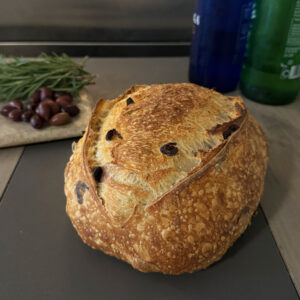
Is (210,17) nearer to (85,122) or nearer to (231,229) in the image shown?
(85,122)

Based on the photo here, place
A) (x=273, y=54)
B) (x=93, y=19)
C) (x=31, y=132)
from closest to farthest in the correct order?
(x=31, y=132) < (x=273, y=54) < (x=93, y=19)

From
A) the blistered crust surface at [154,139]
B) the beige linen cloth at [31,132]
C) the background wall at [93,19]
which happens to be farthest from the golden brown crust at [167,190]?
the background wall at [93,19]

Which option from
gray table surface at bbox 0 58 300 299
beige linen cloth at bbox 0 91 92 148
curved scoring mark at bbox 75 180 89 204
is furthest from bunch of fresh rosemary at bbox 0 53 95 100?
curved scoring mark at bbox 75 180 89 204

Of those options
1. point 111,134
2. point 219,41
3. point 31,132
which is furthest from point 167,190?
point 219,41

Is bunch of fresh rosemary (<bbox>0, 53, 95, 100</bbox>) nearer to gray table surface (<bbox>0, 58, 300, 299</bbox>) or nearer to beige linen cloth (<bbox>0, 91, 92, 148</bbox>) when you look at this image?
beige linen cloth (<bbox>0, 91, 92, 148</bbox>)

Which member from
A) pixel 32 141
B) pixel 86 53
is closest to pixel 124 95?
pixel 32 141

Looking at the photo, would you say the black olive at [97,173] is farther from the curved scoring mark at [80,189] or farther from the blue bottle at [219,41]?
the blue bottle at [219,41]

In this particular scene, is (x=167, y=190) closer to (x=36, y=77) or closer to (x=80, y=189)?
(x=80, y=189)
